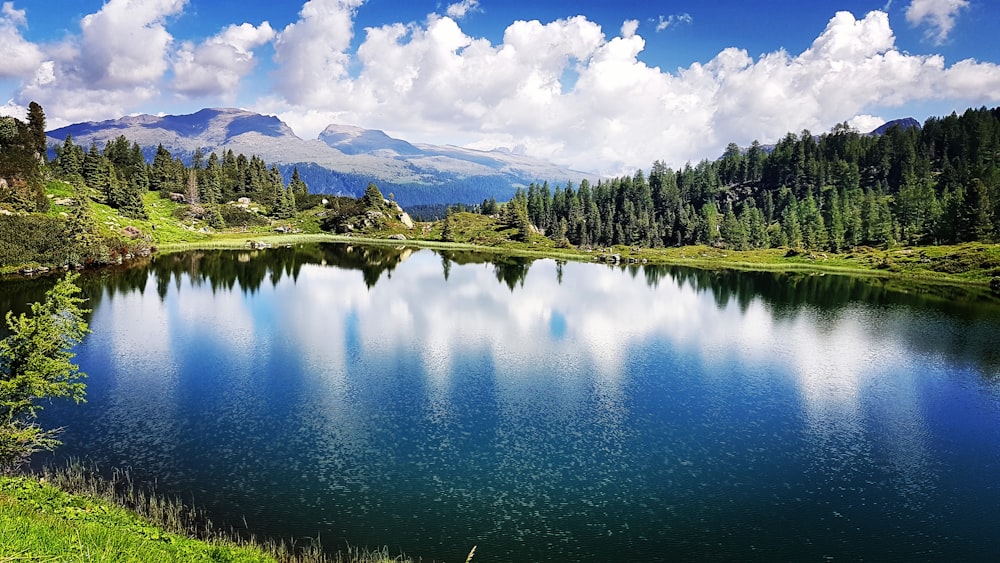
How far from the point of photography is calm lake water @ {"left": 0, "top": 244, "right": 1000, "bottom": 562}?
27922mm

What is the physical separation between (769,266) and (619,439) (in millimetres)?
150996

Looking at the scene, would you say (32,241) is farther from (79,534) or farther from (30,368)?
(79,534)

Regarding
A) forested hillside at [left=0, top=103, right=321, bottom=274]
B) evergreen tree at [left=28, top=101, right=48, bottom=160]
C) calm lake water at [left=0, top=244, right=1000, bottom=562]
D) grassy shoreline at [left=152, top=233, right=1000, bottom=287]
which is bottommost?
Result: calm lake water at [left=0, top=244, right=1000, bottom=562]

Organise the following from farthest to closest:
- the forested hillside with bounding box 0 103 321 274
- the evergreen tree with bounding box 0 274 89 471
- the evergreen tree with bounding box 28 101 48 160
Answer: the evergreen tree with bounding box 28 101 48 160 → the forested hillside with bounding box 0 103 321 274 → the evergreen tree with bounding box 0 274 89 471

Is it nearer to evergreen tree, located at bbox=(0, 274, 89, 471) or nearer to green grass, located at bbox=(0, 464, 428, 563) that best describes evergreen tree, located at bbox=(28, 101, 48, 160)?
evergreen tree, located at bbox=(0, 274, 89, 471)

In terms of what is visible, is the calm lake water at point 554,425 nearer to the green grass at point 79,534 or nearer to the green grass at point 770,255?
the green grass at point 79,534

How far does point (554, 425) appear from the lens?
4094 centimetres

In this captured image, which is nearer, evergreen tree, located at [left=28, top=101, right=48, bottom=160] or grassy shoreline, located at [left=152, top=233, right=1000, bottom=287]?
grassy shoreline, located at [left=152, top=233, right=1000, bottom=287]

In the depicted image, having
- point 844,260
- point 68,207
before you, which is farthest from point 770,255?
point 68,207

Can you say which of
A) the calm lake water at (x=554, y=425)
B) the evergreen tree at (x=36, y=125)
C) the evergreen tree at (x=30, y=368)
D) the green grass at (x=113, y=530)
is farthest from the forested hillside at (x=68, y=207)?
the green grass at (x=113, y=530)

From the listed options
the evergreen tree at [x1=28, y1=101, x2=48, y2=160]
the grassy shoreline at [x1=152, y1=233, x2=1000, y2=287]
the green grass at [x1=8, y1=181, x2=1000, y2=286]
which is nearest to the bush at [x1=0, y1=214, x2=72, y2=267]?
the green grass at [x1=8, y1=181, x2=1000, y2=286]

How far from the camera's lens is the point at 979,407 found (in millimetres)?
48562

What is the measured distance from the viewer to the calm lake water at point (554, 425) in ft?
91.6

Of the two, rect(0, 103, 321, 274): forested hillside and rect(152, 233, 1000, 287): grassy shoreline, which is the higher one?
rect(0, 103, 321, 274): forested hillside
